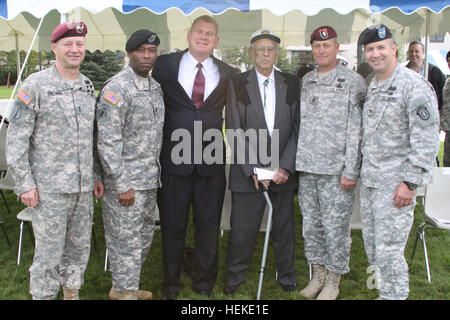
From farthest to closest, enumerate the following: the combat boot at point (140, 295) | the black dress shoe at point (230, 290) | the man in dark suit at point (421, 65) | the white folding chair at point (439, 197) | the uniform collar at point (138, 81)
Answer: the man in dark suit at point (421, 65) → the white folding chair at point (439, 197) → the black dress shoe at point (230, 290) → the combat boot at point (140, 295) → the uniform collar at point (138, 81)

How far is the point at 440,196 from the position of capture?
4379mm

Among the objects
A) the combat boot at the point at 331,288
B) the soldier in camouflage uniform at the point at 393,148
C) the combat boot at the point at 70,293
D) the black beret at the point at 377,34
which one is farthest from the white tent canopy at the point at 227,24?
the combat boot at the point at 70,293

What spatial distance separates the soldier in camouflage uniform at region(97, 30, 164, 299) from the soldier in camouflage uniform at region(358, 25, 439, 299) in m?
1.62

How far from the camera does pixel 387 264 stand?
3.19 meters

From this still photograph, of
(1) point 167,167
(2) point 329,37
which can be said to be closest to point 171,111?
(1) point 167,167

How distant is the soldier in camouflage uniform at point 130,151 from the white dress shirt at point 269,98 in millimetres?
843

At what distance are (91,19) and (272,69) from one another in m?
4.60

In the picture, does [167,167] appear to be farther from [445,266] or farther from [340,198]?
[445,266]

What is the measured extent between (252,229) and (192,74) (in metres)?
1.40

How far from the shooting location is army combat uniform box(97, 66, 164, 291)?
3084 millimetres

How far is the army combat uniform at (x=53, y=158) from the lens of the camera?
286cm

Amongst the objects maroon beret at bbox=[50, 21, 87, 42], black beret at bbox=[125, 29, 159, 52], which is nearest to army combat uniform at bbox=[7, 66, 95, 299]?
maroon beret at bbox=[50, 21, 87, 42]

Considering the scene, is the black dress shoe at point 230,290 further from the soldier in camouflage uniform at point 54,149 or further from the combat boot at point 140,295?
the soldier in camouflage uniform at point 54,149

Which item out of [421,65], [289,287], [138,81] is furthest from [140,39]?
[421,65]
